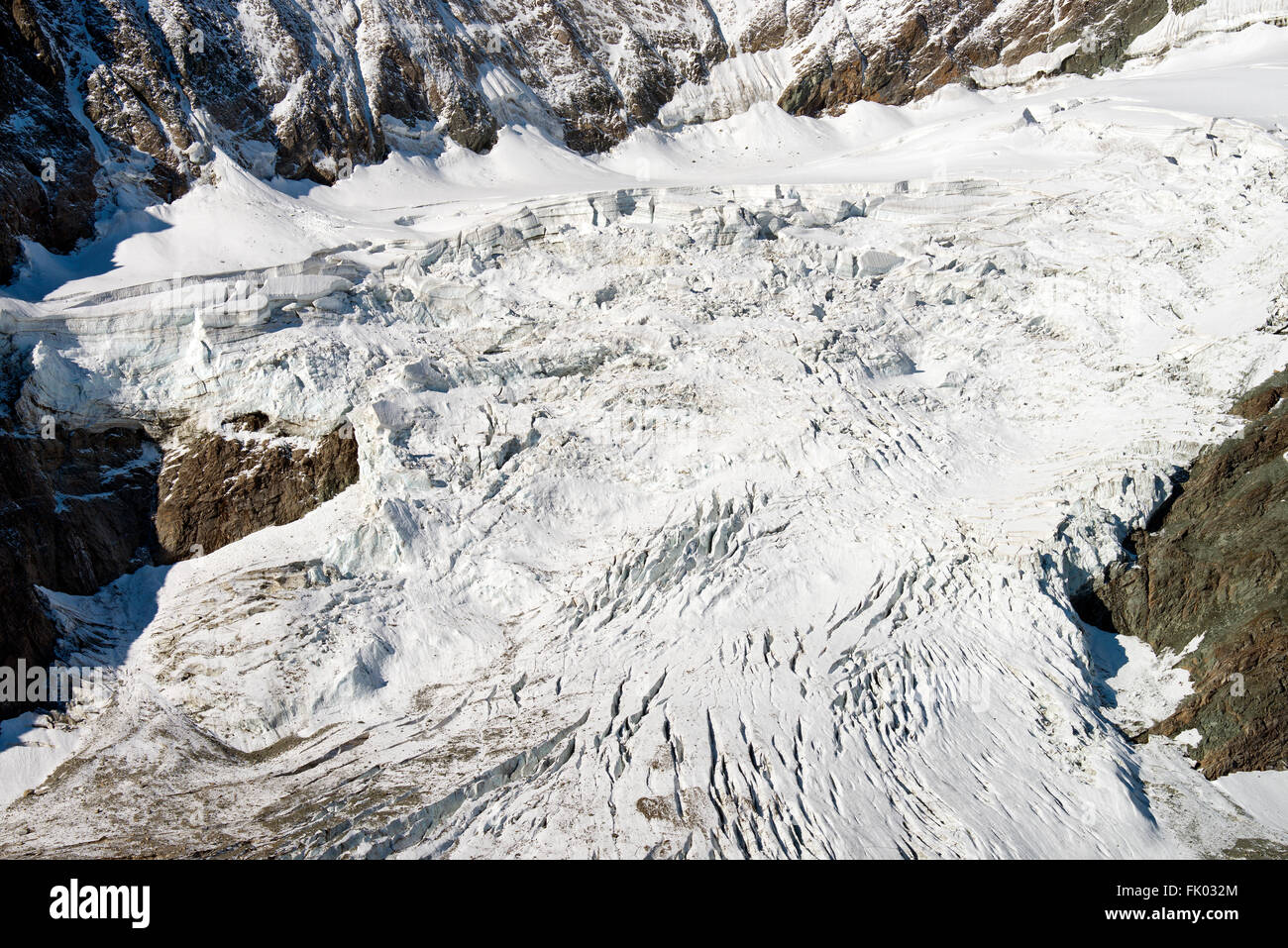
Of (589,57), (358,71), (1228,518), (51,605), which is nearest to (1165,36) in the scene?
(589,57)

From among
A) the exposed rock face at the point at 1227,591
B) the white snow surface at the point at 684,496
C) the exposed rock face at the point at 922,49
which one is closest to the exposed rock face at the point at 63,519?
the white snow surface at the point at 684,496

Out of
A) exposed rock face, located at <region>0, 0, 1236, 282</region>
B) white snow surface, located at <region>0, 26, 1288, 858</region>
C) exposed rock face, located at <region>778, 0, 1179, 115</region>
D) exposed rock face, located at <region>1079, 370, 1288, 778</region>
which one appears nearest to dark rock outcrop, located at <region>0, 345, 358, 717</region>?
white snow surface, located at <region>0, 26, 1288, 858</region>

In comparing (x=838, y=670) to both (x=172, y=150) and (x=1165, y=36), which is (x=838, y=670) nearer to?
(x=172, y=150)

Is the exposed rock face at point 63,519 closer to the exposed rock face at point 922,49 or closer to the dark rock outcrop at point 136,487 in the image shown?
the dark rock outcrop at point 136,487

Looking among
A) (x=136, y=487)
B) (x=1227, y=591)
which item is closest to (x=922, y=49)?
(x=1227, y=591)

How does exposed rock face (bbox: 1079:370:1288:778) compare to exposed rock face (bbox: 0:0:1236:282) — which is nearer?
A: exposed rock face (bbox: 1079:370:1288:778)

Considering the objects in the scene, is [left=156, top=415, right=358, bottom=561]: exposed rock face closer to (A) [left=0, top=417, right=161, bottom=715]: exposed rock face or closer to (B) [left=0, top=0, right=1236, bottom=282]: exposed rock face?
(A) [left=0, top=417, right=161, bottom=715]: exposed rock face
